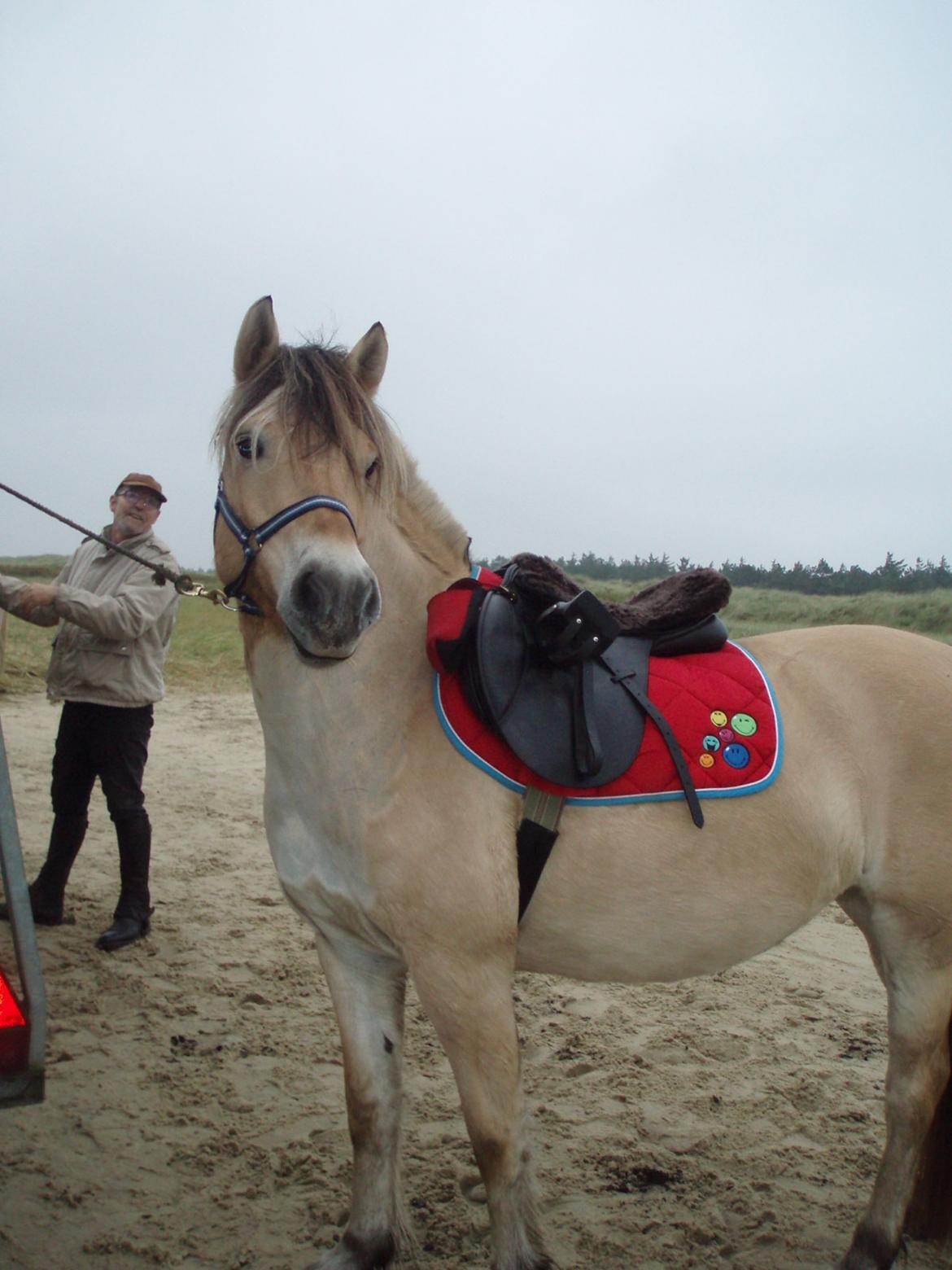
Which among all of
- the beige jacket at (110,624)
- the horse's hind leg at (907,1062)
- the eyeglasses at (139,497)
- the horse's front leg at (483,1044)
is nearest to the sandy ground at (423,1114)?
the horse's hind leg at (907,1062)

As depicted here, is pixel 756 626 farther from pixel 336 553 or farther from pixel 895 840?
pixel 336 553

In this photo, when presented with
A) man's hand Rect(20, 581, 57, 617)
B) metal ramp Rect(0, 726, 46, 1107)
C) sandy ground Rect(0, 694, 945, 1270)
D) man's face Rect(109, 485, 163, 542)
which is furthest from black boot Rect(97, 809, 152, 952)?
metal ramp Rect(0, 726, 46, 1107)

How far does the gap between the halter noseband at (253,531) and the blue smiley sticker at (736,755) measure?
1068mm

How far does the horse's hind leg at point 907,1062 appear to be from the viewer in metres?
2.28

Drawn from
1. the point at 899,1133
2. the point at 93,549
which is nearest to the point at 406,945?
the point at 899,1133

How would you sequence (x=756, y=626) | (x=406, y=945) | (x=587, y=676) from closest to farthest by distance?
(x=406, y=945) → (x=587, y=676) → (x=756, y=626)

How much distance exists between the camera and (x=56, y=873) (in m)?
4.19

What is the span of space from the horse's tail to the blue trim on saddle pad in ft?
3.50

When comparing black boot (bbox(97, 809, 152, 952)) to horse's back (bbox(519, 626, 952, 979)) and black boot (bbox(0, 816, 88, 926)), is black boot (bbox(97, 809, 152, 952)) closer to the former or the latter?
black boot (bbox(0, 816, 88, 926))

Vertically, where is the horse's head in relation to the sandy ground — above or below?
above

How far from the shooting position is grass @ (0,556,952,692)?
8055mm

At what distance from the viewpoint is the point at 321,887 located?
6.69 ft

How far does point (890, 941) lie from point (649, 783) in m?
0.90

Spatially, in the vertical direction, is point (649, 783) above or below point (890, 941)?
above
